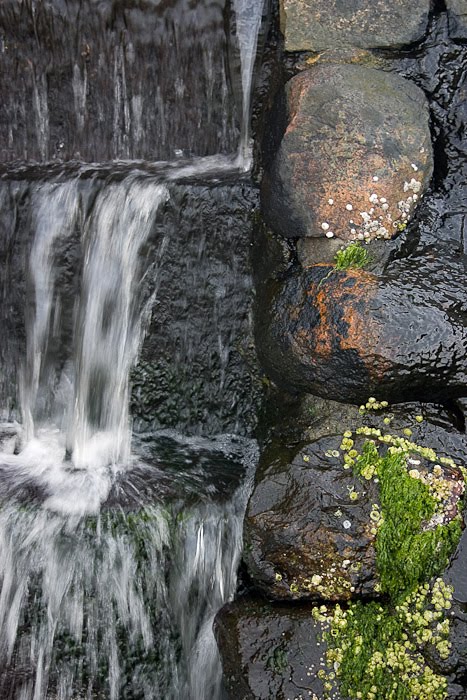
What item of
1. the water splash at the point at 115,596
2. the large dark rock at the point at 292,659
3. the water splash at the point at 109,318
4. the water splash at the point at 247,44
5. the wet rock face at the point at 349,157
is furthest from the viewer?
the water splash at the point at 247,44

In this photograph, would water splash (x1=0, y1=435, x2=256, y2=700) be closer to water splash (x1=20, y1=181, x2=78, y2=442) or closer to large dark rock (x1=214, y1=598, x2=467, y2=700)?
large dark rock (x1=214, y1=598, x2=467, y2=700)

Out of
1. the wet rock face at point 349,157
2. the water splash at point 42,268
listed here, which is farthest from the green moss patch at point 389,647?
the water splash at point 42,268

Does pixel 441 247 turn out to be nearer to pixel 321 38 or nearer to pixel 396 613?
pixel 321 38

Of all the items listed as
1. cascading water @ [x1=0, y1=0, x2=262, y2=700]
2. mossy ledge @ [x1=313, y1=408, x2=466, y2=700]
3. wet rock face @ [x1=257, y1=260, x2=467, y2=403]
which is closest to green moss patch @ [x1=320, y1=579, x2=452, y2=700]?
mossy ledge @ [x1=313, y1=408, x2=466, y2=700]

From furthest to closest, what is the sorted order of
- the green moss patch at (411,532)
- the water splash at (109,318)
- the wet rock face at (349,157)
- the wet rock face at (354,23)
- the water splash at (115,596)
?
the wet rock face at (354,23) < the water splash at (109,318) < the wet rock face at (349,157) < the water splash at (115,596) < the green moss patch at (411,532)

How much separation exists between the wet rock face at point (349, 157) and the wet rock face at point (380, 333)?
353 millimetres

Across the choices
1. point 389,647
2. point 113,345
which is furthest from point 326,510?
point 113,345

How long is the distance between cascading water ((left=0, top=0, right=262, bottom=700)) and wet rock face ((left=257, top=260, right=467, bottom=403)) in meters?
0.73

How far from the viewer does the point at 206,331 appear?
449cm

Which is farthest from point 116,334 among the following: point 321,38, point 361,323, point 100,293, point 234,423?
point 321,38

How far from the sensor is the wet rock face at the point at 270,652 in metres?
3.18

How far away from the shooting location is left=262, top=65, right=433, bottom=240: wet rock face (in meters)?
4.00

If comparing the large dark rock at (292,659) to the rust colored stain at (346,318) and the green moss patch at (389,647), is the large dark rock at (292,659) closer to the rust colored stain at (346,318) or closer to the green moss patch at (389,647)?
the green moss patch at (389,647)

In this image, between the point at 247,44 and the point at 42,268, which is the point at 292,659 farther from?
the point at 247,44
